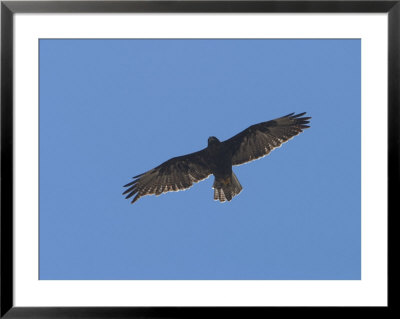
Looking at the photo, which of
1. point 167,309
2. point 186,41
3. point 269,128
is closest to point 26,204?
point 167,309

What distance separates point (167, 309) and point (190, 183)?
101cm

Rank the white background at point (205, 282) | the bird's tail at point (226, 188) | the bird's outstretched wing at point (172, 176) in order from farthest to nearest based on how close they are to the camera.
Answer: the bird's outstretched wing at point (172, 176), the bird's tail at point (226, 188), the white background at point (205, 282)

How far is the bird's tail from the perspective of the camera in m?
2.08

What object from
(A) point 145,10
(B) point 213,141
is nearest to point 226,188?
(B) point 213,141

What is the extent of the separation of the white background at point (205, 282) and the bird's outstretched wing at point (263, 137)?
326 mm

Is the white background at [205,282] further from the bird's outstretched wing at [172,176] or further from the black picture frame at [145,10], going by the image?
the bird's outstretched wing at [172,176]

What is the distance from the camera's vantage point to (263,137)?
2498mm

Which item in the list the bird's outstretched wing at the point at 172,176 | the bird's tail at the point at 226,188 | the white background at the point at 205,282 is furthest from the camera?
the bird's outstretched wing at the point at 172,176

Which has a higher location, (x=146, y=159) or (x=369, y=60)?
(x=369, y=60)

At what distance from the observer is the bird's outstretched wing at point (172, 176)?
7.25 feet

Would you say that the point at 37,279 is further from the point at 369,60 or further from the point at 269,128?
the point at 369,60

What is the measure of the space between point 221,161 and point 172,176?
33cm

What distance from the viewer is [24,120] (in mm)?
1968

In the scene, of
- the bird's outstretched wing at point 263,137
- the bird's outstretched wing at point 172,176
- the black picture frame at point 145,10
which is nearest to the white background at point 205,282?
the black picture frame at point 145,10
